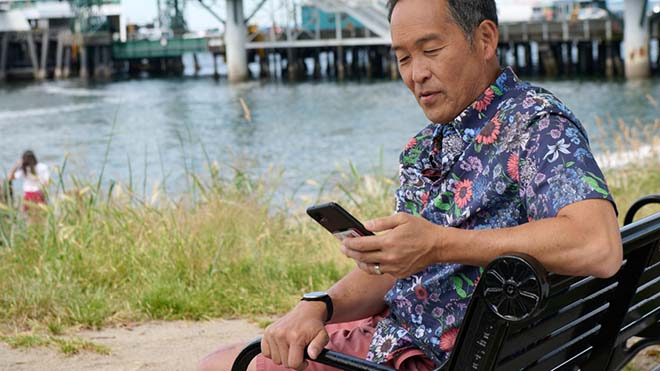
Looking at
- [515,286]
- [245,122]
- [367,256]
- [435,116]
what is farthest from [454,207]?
[245,122]

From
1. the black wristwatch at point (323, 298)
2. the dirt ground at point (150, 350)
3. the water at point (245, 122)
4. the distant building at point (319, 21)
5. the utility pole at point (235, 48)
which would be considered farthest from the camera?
the utility pole at point (235, 48)

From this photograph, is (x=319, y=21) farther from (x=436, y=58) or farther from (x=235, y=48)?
(x=436, y=58)

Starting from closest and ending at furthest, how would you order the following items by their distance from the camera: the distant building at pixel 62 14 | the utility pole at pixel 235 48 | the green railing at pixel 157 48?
the utility pole at pixel 235 48 → the green railing at pixel 157 48 → the distant building at pixel 62 14

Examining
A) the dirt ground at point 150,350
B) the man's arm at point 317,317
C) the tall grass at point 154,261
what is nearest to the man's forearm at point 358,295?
the man's arm at point 317,317

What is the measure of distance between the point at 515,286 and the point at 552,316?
320mm

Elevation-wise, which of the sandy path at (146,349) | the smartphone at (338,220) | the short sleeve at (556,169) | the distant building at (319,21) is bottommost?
the distant building at (319,21)

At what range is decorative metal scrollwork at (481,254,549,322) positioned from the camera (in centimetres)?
182

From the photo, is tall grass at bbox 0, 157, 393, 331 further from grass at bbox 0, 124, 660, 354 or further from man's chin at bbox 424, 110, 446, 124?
man's chin at bbox 424, 110, 446, 124

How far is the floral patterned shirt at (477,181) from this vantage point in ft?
6.64

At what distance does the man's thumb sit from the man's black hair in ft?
2.41

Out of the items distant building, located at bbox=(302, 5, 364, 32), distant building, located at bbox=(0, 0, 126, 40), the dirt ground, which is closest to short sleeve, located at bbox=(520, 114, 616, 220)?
the dirt ground

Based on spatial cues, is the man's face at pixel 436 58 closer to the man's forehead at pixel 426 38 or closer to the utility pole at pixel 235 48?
the man's forehead at pixel 426 38

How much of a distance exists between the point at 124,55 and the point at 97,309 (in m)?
73.4

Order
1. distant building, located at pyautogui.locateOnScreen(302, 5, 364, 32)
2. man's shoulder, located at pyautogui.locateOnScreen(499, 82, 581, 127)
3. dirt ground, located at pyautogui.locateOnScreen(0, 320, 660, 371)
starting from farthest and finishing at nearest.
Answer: distant building, located at pyautogui.locateOnScreen(302, 5, 364, 32)
dirt ground, located at pyautogui.locateOnScreen(0, 320, 660, 371)
man's shoulder, located at pyautogui.locateOnScreen(499, 82, 581, 127)
